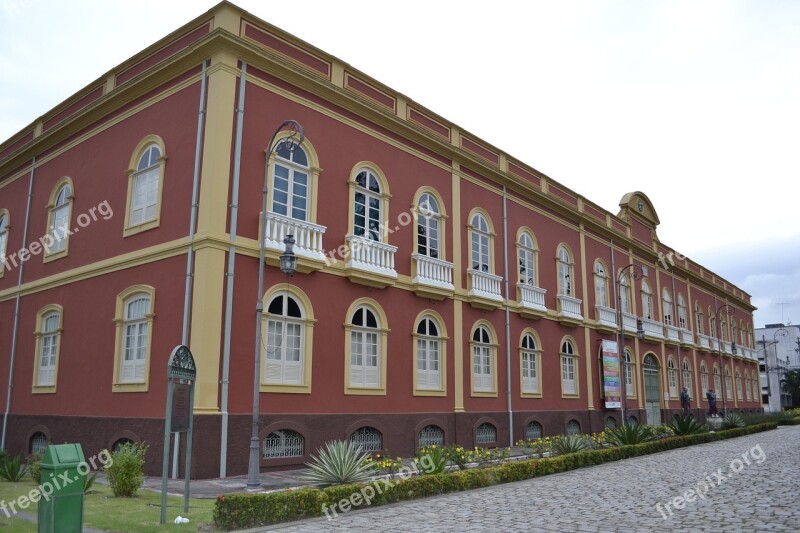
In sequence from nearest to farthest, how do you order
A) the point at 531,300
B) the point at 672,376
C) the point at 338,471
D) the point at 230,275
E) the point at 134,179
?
the point at 338,471
the point at 230,275
the point at 134,179
the point at 531,300
the point at 672,376

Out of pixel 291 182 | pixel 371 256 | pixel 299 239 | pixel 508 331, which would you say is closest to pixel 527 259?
pixel 508 331

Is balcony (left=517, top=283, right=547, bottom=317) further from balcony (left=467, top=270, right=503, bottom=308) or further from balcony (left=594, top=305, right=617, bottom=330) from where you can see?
balcony (left=594, top=305, right=617, bottom=330)

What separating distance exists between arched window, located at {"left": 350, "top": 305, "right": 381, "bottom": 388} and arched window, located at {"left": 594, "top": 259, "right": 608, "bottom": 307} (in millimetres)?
14940

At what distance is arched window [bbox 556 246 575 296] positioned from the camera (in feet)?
88.9

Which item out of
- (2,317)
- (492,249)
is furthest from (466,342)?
(2,317)

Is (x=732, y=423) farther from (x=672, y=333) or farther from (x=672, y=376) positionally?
(x=672, y=333)

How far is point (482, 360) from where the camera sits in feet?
71.8

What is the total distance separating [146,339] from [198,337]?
2202mm

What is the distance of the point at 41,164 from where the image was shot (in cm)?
2120

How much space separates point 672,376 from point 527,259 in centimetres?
1647

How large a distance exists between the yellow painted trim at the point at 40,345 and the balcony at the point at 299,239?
24.6ft

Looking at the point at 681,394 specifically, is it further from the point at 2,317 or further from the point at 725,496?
the point at 2,317

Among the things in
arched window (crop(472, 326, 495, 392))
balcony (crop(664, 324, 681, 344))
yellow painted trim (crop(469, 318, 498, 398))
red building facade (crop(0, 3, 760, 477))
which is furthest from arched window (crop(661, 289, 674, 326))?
arched window (crop(472, 326, 495, 392))

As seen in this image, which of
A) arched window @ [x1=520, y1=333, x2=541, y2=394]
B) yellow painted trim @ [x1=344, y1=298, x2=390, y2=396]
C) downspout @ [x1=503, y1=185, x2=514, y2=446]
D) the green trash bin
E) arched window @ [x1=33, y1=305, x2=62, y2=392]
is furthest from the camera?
arched window @ [x1=520, y1=333, x2=541, y2=394]
